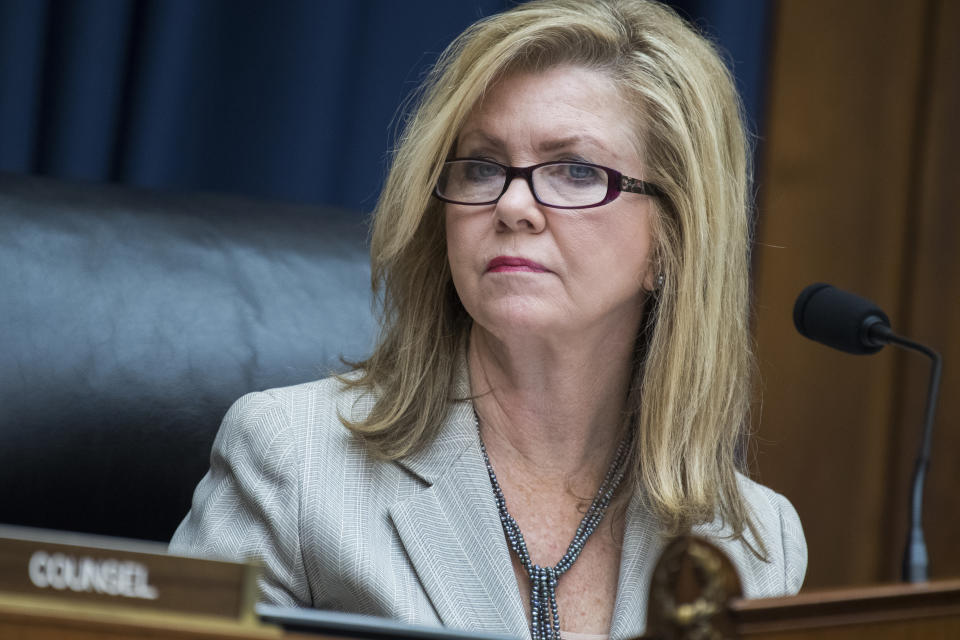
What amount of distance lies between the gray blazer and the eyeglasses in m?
0.31

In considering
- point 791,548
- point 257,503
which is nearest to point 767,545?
point 791,548

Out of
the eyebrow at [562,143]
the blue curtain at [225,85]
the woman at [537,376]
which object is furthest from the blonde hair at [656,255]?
the blue curtain at [225,85]

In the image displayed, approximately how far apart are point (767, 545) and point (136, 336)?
960 millimetres

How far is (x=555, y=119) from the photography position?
1.54m

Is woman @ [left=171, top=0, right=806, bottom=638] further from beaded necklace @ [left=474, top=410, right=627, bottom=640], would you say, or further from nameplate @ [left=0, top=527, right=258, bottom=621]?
nameplate @ [left=0, top=527, right=258, bottom=621]

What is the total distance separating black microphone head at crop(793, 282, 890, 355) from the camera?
1.39 m

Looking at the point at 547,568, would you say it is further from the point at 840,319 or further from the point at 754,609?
the point at 754,609

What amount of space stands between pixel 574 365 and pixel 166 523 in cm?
64

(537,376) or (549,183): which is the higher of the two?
(549,183)

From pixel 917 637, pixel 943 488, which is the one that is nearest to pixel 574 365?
pixel 917 637

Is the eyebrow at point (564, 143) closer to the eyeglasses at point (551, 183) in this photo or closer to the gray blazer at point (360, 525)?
the eyeglasses at point (551, 183)

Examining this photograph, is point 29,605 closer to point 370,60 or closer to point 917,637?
point 917,637

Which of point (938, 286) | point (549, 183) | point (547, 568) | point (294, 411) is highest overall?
point (549, 183)

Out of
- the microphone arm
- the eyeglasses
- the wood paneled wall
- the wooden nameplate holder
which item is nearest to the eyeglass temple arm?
the eyeglasses
